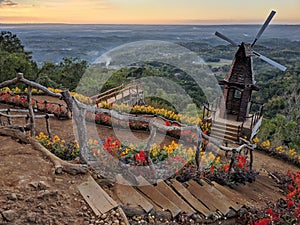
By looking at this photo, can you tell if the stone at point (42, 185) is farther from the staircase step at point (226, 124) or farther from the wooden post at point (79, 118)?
the staircase step at point (226, 124)

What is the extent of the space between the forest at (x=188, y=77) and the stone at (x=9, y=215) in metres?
11.3

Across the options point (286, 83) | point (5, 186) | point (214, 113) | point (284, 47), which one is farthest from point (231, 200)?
point (284, 47)

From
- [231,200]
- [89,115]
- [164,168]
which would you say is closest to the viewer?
[231,200]

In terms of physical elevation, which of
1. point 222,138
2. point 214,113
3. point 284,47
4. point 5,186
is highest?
point 284,47

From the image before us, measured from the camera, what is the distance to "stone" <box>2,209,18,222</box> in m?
2.61

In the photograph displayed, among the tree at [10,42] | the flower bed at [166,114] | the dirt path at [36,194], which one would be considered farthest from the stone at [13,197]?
the tree at [10,42]

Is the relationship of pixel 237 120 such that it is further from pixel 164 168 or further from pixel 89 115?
pixel 164 168

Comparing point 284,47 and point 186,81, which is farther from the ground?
point 284,47

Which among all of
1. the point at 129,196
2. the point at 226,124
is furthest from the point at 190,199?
the point at 226,124

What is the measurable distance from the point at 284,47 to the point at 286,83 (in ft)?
71.5

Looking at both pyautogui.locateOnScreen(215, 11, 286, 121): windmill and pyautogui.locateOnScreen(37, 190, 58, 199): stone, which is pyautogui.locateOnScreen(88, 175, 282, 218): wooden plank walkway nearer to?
pyautogui.locateOnScreen(37, 190, 58, 199): stone

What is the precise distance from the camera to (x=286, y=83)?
28.7 metres

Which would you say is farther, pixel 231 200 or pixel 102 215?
pixel 231 200

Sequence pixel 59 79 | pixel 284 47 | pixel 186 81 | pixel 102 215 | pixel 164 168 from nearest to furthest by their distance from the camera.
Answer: pixel 102 215
pixel 164 168
pixel 59 79
pixel 186 81
pixel 284 47
